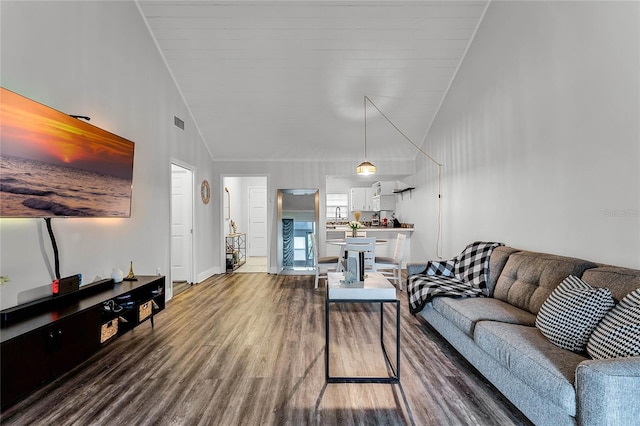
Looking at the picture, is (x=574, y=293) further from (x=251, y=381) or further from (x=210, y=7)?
(x=210, y=7)

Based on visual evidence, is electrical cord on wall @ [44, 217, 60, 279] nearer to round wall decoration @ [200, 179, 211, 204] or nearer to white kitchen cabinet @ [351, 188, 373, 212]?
round wall decoration @ [200, 179, 211, 204]

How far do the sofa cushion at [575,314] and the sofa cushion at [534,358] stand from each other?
65 millimetres

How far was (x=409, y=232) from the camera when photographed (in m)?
6.58

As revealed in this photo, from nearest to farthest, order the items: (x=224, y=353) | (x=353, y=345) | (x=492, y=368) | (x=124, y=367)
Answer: (x=492, y=368) < (x=124, y=367) < (x=224, y=353) < (x=353, y=345)

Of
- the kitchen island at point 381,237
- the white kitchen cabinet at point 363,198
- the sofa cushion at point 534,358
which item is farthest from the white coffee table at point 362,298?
the white kitchen cabinet at point 363,198

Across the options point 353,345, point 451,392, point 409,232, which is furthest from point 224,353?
point 409,232

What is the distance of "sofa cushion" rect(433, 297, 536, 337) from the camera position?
2.32 meters

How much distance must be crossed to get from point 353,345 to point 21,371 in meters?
2.38

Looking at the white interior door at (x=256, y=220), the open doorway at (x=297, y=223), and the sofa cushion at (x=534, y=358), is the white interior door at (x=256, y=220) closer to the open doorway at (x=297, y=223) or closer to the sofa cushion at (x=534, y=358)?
the open doorway at (x=297, y=223)

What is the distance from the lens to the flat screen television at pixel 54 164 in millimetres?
1927

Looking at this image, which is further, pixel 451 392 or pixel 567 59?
pixel 567 59

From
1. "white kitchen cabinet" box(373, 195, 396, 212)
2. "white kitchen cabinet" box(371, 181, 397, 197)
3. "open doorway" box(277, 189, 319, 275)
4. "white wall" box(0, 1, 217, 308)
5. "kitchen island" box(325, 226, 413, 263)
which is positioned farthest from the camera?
"white kitchen cabinet" box(373, 195, 396, 212)

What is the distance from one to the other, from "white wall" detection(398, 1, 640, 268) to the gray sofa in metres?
0.29

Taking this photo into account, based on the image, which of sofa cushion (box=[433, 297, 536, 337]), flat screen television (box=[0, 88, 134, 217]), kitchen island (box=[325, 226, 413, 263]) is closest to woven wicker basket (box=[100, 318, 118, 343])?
flat screen television (box=[0, 88, 134, 217])
